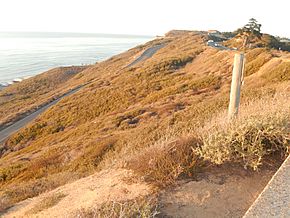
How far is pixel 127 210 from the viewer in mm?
3895

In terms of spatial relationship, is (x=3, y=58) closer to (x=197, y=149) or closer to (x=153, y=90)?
(x=153, y=90)

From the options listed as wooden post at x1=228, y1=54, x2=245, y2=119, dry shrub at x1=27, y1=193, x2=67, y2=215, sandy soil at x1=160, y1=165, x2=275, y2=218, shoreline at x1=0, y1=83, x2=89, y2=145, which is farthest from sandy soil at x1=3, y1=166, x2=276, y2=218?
shoreline at x1=0, y1=83, x2=89, y2=145

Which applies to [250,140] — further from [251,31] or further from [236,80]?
[251,31]

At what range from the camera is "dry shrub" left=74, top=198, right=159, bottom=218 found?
11.6ft

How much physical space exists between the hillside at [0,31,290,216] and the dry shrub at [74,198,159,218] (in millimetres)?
434

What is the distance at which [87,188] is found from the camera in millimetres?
5539

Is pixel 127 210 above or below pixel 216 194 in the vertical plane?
below

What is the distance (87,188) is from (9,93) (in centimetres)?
6573

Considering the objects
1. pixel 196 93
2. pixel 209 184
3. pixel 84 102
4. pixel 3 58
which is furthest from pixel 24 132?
pixel 3 58

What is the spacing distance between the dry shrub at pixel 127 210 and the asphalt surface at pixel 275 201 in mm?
1092

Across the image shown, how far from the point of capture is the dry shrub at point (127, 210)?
140 inches

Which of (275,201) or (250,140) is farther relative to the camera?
(250,140)

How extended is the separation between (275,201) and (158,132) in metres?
8.33

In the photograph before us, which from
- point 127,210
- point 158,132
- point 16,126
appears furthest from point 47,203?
point 16,126
